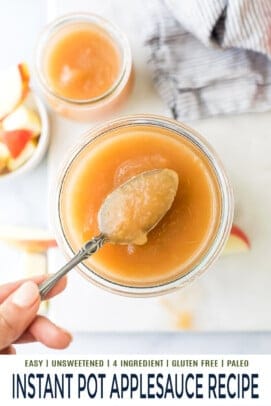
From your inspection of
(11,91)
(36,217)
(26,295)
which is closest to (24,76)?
(11,91)

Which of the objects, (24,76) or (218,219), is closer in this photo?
(218,219)

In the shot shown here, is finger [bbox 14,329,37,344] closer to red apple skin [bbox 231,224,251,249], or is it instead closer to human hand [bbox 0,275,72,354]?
human hand [bbox 0,275,72,354]

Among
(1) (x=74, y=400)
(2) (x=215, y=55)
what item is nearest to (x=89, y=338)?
(1) (x=74, y=400)

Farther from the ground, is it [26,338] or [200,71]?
[200,71]

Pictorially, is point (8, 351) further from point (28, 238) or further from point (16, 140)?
point (16, 140)

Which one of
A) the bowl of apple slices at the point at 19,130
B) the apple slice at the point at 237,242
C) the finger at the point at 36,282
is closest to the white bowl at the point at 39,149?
the bowl of apple slices at the point at 19,130

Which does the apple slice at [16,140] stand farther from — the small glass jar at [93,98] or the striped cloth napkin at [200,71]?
the striped cloth napkin at [200,71]

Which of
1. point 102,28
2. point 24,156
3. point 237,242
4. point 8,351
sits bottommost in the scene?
point 8,351

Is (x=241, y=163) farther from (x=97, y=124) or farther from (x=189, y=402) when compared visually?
(x=189, y=402)
